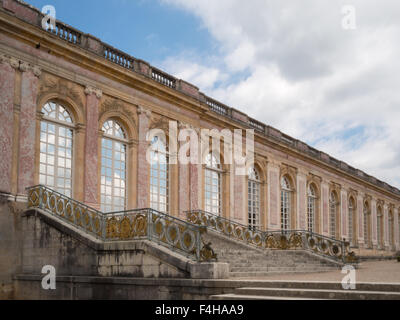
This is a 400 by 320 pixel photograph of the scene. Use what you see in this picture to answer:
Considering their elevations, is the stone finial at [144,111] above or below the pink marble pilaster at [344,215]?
above

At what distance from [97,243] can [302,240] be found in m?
8.31

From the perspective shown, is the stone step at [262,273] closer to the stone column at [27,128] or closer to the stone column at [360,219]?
the stone column at [27,128]

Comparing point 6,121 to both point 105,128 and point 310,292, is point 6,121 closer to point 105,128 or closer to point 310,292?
point 105,128

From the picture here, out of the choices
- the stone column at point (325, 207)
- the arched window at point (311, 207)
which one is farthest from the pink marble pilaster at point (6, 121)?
the stone column at point (325, 207)

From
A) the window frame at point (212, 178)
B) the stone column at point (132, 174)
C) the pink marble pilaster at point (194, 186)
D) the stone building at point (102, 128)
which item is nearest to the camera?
the stone building at point (102, 128)

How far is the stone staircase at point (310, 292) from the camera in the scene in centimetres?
760

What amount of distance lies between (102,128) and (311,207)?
1701cm

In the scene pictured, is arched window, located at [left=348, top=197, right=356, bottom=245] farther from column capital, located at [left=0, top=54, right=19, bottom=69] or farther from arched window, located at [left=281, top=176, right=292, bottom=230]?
column capital, located at [left=0, top=54, right=19, bottom=69]

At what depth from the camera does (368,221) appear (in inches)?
1469

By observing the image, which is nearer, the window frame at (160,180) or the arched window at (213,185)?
the window frame at (160,180)

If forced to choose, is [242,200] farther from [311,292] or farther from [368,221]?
[368,221]

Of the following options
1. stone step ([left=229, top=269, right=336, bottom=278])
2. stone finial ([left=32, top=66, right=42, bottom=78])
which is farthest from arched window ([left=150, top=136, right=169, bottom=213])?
stone step ([left=229, top=269, right=336, bottom=278])

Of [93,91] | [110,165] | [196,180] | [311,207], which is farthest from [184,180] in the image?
[311,207]

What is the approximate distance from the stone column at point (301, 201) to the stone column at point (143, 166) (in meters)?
12.5
